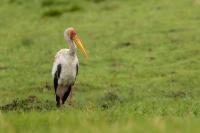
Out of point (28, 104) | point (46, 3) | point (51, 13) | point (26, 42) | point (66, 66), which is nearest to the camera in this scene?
point (28, 104)

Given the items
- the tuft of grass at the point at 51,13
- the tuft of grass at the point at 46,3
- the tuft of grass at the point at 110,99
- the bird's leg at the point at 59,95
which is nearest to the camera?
the tuft of grass at the point at 110,99

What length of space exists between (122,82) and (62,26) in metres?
6.68

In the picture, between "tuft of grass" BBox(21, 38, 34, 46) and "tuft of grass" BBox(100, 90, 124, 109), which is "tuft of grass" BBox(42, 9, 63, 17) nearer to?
"tuft of grass" BBox(21, 38, 34, 46)

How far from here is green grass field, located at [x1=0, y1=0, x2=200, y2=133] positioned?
7.62 metres

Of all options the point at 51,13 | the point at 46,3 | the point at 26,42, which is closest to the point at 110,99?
the point at 26,42

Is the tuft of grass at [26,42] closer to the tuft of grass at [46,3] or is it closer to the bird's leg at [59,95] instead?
the tuft of grass at [46,3]

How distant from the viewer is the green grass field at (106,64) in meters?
7.62

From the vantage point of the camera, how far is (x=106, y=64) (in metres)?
16.7

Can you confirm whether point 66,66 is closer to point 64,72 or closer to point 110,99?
point 64,72

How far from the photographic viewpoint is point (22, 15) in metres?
23.0

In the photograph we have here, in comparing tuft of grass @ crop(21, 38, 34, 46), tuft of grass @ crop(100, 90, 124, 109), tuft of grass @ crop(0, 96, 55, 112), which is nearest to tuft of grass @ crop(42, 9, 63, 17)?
tuft of grass @ crop(21, 38, 34, 46)

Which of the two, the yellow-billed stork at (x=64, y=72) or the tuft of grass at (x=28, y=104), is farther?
the yellow-billed stork at (x=64, y=72)

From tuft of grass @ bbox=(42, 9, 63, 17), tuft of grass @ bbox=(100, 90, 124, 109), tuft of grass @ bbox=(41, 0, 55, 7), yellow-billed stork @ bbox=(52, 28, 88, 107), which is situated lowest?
tuft of grass @ bbox=(100, 90, 124, 109)

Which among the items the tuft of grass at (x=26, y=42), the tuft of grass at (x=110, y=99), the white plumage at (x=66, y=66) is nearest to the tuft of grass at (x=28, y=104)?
the white plumage at (x=66, y=66)
